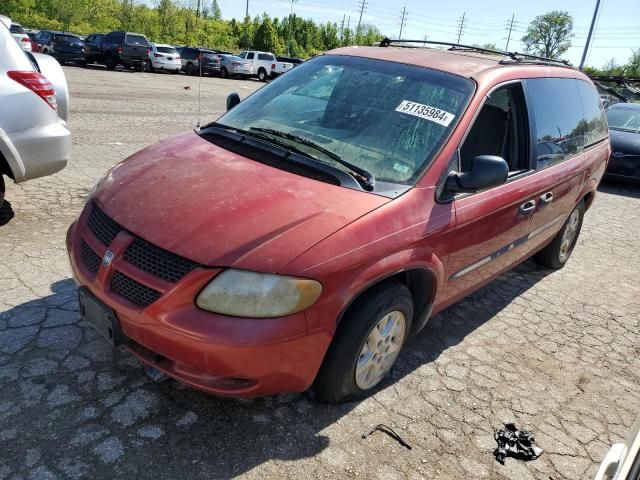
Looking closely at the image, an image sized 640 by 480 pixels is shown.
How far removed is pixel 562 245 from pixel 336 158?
3234mm

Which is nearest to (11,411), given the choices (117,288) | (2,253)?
(117,288)

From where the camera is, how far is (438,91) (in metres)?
3.14

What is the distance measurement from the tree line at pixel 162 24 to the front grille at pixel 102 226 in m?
52.0

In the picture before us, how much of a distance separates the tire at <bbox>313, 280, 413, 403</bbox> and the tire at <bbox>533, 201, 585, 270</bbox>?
2.71 metres

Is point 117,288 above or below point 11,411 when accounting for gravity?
above

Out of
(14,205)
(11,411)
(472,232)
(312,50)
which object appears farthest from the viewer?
(312,50)

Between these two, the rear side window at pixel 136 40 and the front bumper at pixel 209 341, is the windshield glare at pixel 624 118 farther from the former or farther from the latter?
the rear side window at pixel 136 40

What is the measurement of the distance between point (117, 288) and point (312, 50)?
66.2 meters

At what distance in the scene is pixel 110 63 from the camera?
25219mm

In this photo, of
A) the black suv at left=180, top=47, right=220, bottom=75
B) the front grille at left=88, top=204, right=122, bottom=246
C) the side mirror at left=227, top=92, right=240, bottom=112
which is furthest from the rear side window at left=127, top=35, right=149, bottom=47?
the front grille at left=88, top=204, right=122, bottom=246

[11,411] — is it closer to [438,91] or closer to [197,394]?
[197,394]

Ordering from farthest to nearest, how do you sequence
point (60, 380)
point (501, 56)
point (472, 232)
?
1. point (501, 56)
2. point (472, 232)
3. point (60, 380)

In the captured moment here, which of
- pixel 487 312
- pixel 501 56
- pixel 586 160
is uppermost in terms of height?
pixel 501 56

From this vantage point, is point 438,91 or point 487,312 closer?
point 438,91
